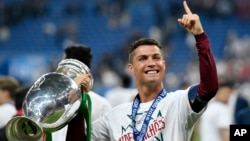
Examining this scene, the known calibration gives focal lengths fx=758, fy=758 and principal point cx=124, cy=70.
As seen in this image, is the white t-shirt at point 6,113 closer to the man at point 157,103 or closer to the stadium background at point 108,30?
the man at point 157,103

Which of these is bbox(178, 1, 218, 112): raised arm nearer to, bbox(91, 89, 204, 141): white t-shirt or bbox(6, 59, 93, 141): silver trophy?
bbox(91, 89, 204, 141): white t-shirt

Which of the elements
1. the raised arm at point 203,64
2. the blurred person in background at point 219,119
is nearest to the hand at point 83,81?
the raised arm at point 203,64

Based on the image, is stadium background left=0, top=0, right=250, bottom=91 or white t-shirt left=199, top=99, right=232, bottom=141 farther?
stadium background left=0, top=0, right=250, bottom=91

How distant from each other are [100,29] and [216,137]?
624 inches

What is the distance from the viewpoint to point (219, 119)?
798 cm

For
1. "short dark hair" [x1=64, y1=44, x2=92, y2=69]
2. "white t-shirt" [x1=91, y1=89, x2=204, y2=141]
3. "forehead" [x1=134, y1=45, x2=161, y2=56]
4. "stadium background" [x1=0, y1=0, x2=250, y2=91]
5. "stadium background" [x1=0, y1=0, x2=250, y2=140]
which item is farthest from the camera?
"stadium background" [x1=0, y1=0, x2=250, y2=91]

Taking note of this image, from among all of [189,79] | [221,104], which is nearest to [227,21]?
[189,79]

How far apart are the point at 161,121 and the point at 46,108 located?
673 millimetres

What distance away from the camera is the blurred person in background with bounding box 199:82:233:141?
7887mm

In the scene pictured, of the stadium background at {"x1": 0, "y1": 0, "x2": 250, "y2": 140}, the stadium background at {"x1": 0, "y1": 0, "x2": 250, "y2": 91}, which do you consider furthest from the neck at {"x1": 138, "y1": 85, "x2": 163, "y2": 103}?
the stadium background at {"x1": 0, "y1": 0, "x2": 250, "y2": 91}

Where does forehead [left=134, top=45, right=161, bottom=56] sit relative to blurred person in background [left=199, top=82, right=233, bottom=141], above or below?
above

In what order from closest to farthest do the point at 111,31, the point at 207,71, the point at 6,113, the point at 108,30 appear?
the point at 207,71 → the point at 6,113 → the point at 111,31 → the point at 108,30

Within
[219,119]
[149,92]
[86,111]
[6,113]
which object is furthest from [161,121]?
[219,119]

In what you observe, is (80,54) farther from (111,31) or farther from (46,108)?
(111,31)
